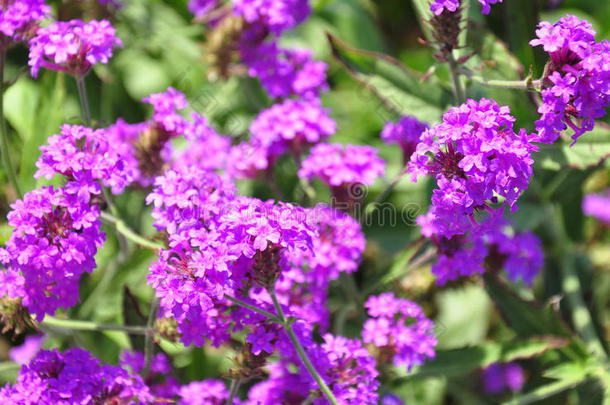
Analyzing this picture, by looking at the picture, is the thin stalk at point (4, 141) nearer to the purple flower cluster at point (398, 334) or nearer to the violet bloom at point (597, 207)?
the purple flower cluster at point (398, 334)

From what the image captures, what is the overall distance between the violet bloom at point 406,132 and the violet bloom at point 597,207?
4.06 feet

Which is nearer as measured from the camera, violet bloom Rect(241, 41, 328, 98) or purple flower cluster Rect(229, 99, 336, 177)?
purple flower cluster Rect(229, 99, 336, 177)

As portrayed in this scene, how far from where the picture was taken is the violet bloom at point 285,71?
8.18 feet

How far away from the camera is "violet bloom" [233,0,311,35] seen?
2383 millimetres

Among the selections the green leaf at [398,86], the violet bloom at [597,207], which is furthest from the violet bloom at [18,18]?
the violet bloom at [597,207]

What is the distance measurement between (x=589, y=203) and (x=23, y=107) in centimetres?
263

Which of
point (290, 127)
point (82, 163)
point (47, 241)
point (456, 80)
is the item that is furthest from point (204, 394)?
point (456, 80)

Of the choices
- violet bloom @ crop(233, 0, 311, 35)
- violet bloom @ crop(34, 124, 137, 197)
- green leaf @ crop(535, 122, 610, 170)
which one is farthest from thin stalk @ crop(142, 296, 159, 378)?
green leaf @ crop(535, 122, 610, 170)

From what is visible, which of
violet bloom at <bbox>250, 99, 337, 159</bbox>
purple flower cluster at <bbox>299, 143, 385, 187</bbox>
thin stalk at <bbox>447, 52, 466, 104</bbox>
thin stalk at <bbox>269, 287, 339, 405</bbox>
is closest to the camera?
thin stalk at <bbox>269, 287, 339, 405</bbox>

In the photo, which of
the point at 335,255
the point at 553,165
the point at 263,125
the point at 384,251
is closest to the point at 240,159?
the point at 263,125

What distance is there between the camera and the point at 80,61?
1.89 m

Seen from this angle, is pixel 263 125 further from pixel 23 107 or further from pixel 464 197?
pixel 23 107

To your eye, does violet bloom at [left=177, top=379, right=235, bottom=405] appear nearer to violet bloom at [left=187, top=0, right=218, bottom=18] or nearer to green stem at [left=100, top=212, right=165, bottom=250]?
green stem at [left=100, top=212, right=165, bottom=250]

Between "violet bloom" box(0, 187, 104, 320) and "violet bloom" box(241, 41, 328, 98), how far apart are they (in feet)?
3.43
